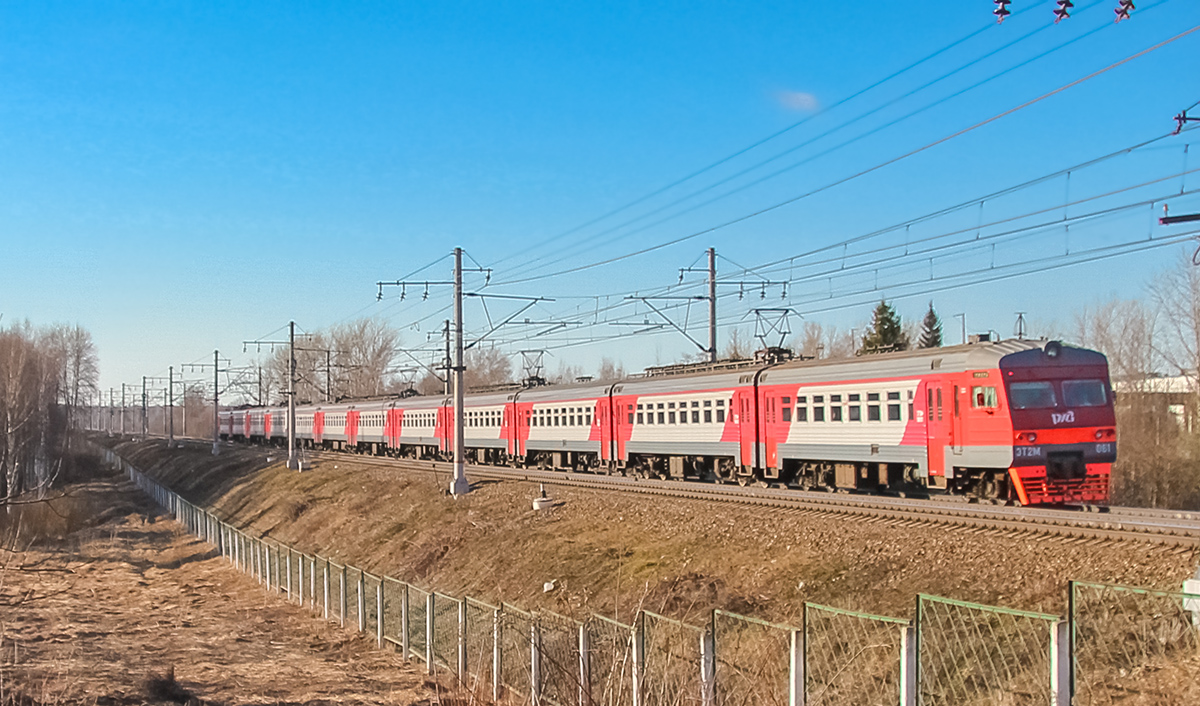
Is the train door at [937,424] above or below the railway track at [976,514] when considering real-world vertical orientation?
above

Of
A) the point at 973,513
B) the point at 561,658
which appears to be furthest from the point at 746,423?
the point at 561,658

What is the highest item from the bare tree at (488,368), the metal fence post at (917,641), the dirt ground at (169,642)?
the bare tree at (488,368)

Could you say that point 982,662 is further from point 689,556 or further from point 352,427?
point 352,427

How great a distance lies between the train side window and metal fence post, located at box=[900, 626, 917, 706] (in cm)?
1017

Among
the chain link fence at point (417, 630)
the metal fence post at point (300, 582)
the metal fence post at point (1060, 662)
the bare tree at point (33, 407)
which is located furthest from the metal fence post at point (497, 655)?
the bare tree at point (33, 407)

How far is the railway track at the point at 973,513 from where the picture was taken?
14.1 m

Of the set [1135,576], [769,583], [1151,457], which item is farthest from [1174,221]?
[1151,457]

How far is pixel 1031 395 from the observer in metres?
18.0

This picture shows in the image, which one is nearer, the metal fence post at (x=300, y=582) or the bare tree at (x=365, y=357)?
the metal fence post at (x=300, y=582)

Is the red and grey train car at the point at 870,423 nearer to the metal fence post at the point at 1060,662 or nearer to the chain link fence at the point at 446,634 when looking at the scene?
the chain link fence at the point at 446,634

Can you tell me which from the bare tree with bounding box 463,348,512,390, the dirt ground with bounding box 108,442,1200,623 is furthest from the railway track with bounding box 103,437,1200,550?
the bare tree with bounding box 463,348,512,390

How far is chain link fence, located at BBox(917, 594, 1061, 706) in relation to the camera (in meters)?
9.09

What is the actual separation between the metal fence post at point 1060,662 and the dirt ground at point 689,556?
3.23 meters

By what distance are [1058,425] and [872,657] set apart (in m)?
9.00
